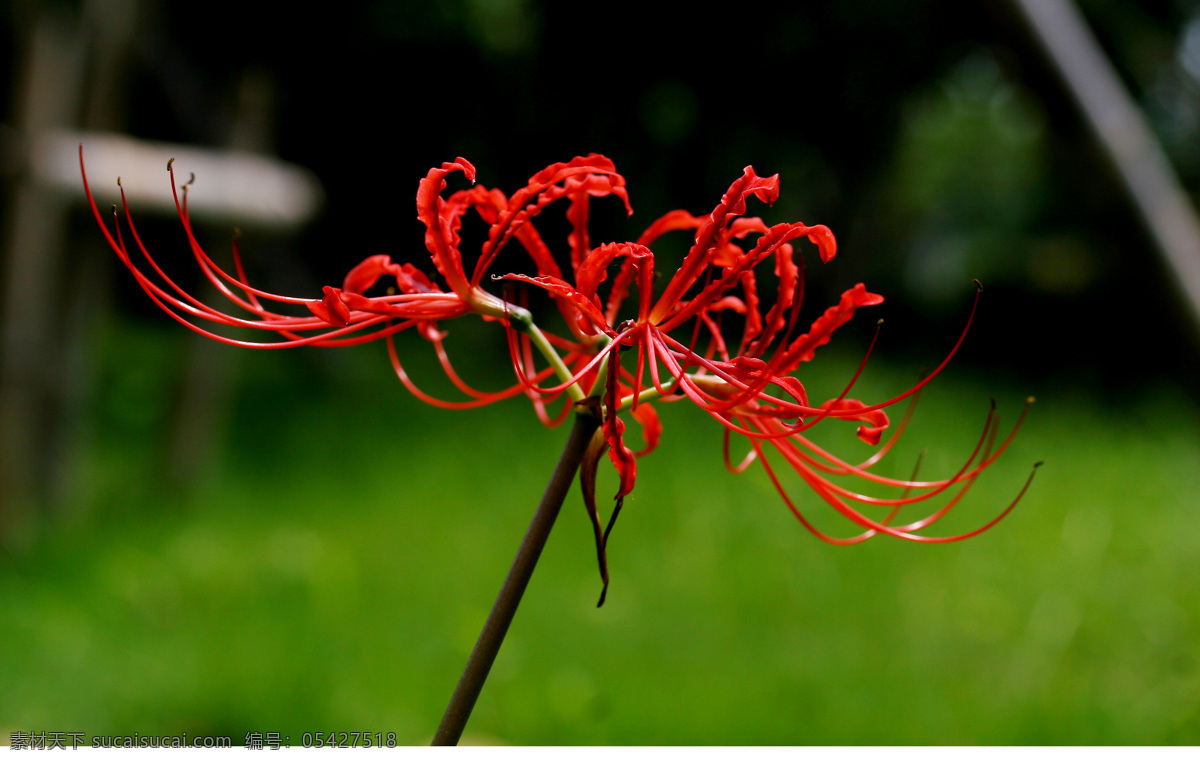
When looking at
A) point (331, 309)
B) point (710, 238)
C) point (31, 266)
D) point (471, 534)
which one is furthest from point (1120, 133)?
point (31, 266)

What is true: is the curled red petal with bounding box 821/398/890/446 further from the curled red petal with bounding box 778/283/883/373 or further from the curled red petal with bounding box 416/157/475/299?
the curled red petal with bounding box 416/157/475/299

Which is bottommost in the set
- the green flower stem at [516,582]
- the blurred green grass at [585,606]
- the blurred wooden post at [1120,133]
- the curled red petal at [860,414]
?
the blurred green grass at [585,606]

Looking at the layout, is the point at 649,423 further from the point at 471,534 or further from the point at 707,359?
the point at 471,534

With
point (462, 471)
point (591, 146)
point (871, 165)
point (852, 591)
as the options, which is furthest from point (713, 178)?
point (852, 591)

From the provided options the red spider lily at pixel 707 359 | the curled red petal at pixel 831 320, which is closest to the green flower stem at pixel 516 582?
the red spider lily at pixel 707 359

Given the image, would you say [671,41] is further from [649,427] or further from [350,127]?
[649,427]

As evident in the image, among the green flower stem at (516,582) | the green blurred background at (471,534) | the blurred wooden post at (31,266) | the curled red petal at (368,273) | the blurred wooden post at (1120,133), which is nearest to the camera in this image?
the green flower stem at (516,582)

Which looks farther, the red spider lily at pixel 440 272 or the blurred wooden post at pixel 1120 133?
the blurred wooden post at pixel 1120 133

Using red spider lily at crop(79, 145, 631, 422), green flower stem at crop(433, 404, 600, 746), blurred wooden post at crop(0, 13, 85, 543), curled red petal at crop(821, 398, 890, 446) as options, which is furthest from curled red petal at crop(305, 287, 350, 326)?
blurred wooden post at crop(0, 13, 85, 543)

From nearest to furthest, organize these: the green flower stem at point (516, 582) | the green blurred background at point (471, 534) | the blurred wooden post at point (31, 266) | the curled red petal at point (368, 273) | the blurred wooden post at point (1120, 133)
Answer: the green flower stem at point (516, 582), the curled red petal at point (368, 273), the blurred wooden post at point (1120, 133), the green blurred background at point (471, 534), the blurred wooden post at point (31, 266)

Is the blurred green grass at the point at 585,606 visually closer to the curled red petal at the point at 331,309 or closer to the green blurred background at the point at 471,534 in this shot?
the green blurred background at the point at 471,534
